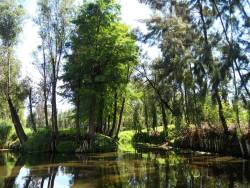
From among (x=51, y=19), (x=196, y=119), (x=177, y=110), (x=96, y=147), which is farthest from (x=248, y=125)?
(x=51, y=19)

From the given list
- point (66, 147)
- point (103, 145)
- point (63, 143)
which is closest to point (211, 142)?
point (103, 145)

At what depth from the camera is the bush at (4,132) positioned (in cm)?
4325

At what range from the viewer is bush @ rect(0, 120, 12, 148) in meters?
Result: 43.2

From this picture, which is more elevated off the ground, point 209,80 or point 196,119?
point 209,80

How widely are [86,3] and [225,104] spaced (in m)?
16.7

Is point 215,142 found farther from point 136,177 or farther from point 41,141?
point 41,141

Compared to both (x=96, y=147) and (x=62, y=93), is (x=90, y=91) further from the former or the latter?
(x=62, y=93)

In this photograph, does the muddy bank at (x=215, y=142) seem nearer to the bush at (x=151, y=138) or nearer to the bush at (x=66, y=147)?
the bush at (x=151, y=138)

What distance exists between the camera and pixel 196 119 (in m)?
36.3

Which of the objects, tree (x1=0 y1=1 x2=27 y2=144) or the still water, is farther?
tree (x1=0 y1=1 x2=27 y2=144)

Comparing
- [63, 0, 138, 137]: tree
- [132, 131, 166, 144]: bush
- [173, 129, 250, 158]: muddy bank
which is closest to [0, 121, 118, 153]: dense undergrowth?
[63, 0, 138, 137]: tree

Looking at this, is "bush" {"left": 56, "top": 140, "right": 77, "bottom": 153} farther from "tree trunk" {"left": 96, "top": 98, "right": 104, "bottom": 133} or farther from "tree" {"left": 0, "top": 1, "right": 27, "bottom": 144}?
"tree trunk" {"left": 96, "top": 98, "right": 104, "bottom": 133}

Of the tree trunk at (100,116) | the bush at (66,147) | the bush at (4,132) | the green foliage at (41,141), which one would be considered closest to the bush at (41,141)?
the green foliage at (41,141)

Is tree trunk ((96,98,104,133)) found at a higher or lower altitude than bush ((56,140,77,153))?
higher
